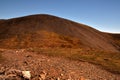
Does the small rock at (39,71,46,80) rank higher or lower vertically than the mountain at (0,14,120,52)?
lower

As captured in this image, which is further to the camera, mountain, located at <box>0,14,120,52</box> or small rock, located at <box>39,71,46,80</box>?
mountain, located at <box>0,14,120,52</box>

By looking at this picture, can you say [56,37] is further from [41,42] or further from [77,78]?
[77,78]

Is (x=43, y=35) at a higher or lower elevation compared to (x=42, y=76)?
higher

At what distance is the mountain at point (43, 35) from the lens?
3700cm

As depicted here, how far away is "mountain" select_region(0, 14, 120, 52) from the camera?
3700cm

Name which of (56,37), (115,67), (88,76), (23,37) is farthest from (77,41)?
(88,76)

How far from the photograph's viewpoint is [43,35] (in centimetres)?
4138

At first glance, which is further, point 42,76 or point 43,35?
point 43,35

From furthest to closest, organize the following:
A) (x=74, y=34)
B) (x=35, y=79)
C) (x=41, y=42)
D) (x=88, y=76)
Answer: (x=74, y=34) < (x=41, y=42) < (x=88, y=76) < (x=35, y=79)

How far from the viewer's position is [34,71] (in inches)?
535

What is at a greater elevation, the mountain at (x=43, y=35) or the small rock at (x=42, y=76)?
the mountain at (x=43, y=35)

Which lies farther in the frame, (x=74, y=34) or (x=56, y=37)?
(x=74, y=34)

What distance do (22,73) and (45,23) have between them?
36.4 metres

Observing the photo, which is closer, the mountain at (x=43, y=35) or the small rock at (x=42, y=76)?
the small rock at (x=42, y=76)
